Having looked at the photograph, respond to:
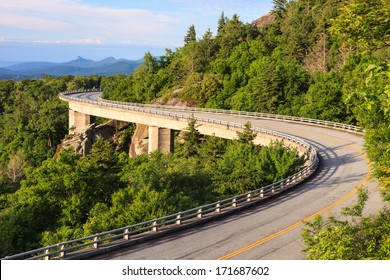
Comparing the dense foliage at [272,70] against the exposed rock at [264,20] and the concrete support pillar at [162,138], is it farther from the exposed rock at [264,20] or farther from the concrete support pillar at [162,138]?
the concrete support pillar at [162,138]

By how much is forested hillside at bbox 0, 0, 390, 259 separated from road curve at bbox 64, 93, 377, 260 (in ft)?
6.27

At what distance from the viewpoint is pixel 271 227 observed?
802 inches

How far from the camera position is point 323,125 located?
5672 cm

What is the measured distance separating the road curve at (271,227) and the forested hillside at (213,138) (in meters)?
1.91

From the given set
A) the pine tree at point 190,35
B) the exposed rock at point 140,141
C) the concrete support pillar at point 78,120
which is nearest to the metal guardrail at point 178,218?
the exposed rock at point 140,141

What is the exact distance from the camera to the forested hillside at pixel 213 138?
14578 mm

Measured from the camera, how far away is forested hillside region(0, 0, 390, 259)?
1458cm

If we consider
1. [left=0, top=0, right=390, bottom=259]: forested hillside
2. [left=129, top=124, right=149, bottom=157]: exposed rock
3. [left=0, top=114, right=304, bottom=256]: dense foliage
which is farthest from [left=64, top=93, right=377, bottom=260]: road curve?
[left=129, top=124, right=149, bottom=157]: exposed rock

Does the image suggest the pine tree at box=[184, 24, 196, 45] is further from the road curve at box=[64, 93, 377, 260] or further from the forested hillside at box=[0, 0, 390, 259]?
the road curve at box=[64, 93, 377, 260]

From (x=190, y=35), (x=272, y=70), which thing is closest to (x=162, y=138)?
(x=272, y=70)

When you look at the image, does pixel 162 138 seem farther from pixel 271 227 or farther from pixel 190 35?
pixel 190 35
